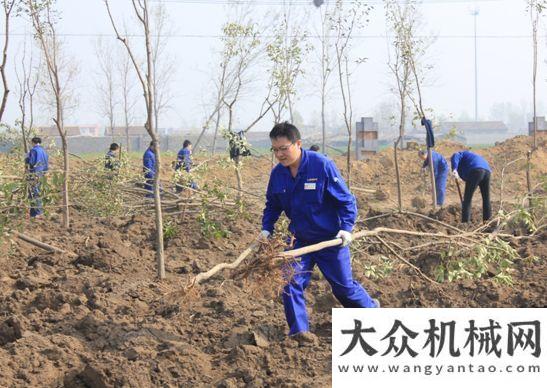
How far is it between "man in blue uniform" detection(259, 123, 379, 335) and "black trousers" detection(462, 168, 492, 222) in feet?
21.3

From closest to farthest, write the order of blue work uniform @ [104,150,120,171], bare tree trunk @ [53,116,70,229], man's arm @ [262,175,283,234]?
man's arm @ [262,175,283,234] < bare tree trunk @ [53,116,70,229] < blue work uniform @ [104,150,120,171]

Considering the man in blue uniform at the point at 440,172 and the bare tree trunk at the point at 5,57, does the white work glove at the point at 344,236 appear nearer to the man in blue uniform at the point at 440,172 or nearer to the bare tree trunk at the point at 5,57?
the bare tree trunk at the point at 5,57

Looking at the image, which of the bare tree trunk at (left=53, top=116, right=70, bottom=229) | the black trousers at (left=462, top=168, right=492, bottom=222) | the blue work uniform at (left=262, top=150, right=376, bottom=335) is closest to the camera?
the blue work uniform at (left=262, top=150, right=376, bottom=335)

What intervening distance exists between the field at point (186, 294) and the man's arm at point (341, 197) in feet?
2.41

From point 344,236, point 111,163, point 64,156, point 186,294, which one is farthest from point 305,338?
point 64,156

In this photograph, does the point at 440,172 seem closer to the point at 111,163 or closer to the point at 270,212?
the point at 111,163

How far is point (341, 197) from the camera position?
6309 millimetres

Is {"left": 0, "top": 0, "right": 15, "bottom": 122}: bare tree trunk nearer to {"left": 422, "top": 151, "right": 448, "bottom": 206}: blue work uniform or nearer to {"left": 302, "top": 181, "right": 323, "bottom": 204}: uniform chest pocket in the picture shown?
{"left": 302, "top": 181, "right": 323, "bottom": 204}: uniform chest pocket

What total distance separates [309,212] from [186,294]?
112 cm

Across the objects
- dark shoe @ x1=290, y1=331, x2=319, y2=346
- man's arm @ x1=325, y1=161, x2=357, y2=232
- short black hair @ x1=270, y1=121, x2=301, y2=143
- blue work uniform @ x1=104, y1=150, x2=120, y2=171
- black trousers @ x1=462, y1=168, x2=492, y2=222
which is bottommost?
dark shoe @ x1=290, y1=331, x2=319, y2=346

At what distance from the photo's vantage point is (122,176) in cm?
1075

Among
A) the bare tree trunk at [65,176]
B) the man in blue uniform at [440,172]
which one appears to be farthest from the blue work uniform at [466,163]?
the bare tree trunk at [65,176]

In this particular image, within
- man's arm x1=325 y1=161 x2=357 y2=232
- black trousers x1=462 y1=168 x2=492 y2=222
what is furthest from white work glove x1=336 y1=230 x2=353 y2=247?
black trousers x1=462 y1=168 x2=492 y2=222

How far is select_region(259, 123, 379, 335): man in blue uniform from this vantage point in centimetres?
624
